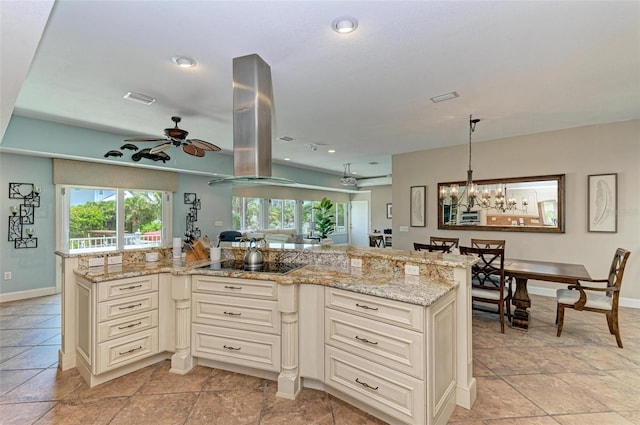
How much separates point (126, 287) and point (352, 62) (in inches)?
107

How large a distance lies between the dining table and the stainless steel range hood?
287cm

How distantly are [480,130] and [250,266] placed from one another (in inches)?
162

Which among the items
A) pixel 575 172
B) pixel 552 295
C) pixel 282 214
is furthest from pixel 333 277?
pixel 282 214

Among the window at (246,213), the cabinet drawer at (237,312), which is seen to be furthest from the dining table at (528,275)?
the window at (246,213)

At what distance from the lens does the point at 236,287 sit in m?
2.44

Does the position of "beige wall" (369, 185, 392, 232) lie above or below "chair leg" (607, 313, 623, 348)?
above

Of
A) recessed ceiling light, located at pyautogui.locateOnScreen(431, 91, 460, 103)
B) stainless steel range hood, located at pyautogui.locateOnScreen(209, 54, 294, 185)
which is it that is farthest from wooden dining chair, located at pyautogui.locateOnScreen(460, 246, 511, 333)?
stainless steel range hood, located at pyautogui.locateOnScreen(209, 54, 294, 185)

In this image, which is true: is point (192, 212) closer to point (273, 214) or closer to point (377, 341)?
point (273, 214)

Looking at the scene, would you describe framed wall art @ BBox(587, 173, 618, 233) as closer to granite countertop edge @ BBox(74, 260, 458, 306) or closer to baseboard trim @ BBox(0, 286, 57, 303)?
granite countertop edge @ BBox(74, 260, 458, 306)

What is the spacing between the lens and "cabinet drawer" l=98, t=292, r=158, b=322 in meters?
2.38

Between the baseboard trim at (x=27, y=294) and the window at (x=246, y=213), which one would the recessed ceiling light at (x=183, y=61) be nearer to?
the baseboard trim at (x=27, y=294)

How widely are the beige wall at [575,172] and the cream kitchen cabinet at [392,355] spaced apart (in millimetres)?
3891

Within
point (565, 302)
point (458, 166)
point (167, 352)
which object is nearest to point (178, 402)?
point (167, 352)

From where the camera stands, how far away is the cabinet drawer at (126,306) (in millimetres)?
2377
